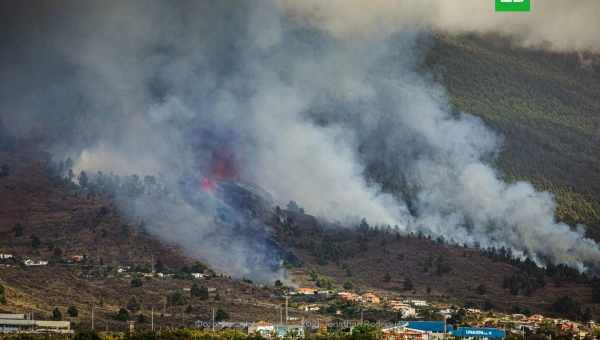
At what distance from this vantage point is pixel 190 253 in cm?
19712

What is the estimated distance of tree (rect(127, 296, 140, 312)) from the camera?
551 feet

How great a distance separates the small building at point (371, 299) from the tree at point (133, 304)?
30.0 m

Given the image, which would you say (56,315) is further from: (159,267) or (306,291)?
(306,291)

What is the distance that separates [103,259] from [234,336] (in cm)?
5341

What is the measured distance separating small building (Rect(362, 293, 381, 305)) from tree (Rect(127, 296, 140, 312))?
98.3ft

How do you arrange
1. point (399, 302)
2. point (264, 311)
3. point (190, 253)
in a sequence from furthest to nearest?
1. point (190, 253)
2. point (399, 302)
3. point (264, 311)

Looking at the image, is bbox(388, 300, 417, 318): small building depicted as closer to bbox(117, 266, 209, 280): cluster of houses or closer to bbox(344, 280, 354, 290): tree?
bbox(344, 280, 354, 290): tree

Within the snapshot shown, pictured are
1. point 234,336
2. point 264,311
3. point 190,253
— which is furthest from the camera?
point 190,253

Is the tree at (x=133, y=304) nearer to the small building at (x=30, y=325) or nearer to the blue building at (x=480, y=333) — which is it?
the small building at (x=30, y=325)

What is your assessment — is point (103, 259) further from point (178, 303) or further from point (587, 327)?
point (587, 327)

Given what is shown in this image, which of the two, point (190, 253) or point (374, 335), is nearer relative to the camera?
point (374, 335)

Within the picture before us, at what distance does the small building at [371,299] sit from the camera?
184 m

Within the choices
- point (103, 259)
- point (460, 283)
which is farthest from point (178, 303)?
point (460, 283)

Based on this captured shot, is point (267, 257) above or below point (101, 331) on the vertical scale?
above
